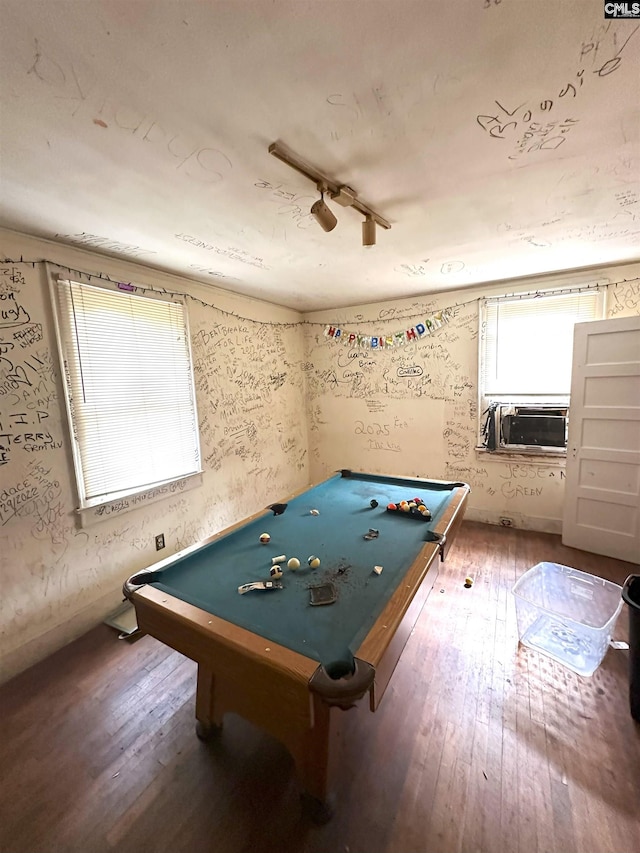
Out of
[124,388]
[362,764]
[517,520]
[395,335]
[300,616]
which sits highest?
[395,335]

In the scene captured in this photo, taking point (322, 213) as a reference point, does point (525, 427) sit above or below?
below

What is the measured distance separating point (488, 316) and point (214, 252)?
8.30 feet

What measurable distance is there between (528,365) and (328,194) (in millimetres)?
2541

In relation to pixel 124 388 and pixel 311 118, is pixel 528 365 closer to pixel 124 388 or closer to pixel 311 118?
pixel 311 118

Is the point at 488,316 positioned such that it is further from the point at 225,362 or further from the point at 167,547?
the point at 167,547

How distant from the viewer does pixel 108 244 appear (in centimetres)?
207

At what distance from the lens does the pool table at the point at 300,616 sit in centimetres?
98

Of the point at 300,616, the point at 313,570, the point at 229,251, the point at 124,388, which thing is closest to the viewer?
the point at 300,616

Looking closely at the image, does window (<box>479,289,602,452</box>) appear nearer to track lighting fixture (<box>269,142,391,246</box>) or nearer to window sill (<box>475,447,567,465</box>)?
window sill (<box>475,447,567,465</box>)

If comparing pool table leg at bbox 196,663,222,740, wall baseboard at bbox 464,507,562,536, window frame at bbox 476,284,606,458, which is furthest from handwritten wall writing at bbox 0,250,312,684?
wall baseboard at bbox 464,507,562,536

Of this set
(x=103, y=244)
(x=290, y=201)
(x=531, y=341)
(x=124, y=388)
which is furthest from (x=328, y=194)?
(x=531, y=341)

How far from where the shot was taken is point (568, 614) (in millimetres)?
2113

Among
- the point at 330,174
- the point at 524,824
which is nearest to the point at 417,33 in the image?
the point at 330,174
